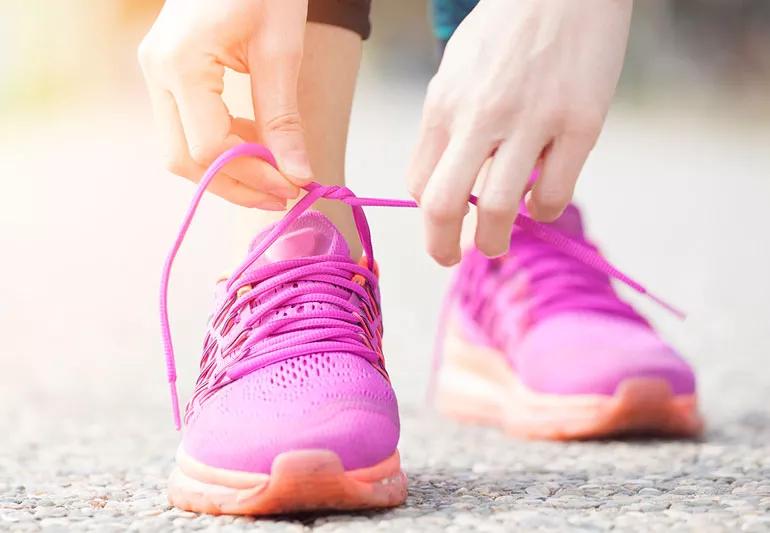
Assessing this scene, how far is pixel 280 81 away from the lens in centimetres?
80

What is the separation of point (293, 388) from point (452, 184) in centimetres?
20

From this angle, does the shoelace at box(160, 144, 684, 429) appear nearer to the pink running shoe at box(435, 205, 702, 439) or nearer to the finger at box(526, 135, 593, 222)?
the finger at box(526, 135, 593, 222)

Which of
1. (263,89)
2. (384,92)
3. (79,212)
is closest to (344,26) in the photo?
(263,89)

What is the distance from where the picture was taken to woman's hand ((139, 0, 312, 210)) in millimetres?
785

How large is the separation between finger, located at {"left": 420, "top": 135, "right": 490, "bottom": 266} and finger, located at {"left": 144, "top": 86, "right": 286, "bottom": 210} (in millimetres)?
155

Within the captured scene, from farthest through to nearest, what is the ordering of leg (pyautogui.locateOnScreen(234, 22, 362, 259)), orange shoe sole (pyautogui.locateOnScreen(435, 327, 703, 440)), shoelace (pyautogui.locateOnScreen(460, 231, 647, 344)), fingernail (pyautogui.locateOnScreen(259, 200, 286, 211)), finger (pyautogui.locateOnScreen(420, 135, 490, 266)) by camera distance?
shoelace (pyautogui.locateOnScreen(460, 231, 647, 344)), orange shoe sole (pyautogui.locateOnScreen(435, 327, 703, 440)), leg (pyautogui.locateOnScreen(234, 22, 362, 259)), fingernail (pyautogui.locateOnScreen(259, 200, 286, 211)), finger (pyautogui.locateOnScreen(420, 135, 490, 266))

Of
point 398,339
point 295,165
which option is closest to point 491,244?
point 295,165

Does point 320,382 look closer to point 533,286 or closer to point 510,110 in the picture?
point 510,110

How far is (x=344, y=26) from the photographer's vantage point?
3.26 ft

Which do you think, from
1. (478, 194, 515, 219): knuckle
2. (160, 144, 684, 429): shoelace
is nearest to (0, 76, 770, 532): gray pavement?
(160, 144, 684, 429): shoelace

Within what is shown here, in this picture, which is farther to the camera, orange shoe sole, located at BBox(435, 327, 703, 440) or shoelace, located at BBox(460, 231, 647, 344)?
shoelace, located at BBox(460, 231, 647, 344)

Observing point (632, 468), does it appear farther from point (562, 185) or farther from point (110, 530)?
point (110, 530)

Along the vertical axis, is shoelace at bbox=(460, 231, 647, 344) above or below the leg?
below

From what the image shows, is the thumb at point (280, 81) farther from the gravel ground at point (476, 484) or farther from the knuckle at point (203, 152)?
the gravel ground at point (476, 484)
